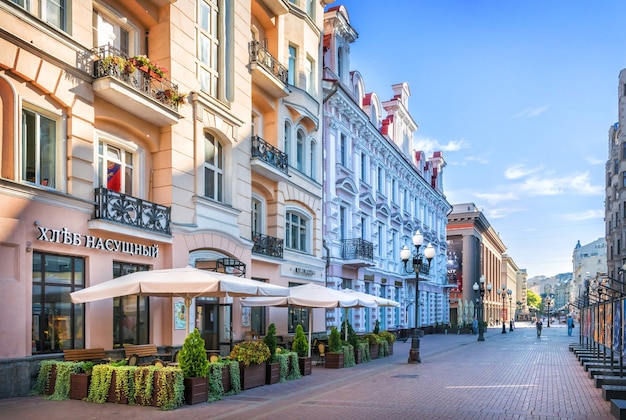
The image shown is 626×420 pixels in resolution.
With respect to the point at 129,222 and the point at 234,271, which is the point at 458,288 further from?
the point at 129,222

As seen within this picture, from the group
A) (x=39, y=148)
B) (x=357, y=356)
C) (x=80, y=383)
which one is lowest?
(x=357, y=356)

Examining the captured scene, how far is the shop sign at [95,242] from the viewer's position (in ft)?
43.6

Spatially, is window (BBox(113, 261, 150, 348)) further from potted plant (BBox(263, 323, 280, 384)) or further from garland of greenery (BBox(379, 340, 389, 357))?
garland of greenery (BBox(379, 340, 389, 357))

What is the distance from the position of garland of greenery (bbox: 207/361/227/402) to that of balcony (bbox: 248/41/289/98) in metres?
12.4

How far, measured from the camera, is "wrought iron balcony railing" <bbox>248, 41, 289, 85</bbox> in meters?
22.2

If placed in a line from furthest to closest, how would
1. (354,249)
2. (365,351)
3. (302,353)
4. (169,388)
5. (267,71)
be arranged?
(354,249) → (267,71) → (365,351) → (302,353) → (169,388)

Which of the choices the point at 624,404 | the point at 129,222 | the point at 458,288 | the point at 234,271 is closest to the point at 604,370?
the point at 624,404

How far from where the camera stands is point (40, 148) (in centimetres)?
1379

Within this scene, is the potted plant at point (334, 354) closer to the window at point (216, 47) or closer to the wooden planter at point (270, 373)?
the wooden planter at point (270, 373)

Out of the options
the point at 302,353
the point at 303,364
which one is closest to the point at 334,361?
the point at 302,353

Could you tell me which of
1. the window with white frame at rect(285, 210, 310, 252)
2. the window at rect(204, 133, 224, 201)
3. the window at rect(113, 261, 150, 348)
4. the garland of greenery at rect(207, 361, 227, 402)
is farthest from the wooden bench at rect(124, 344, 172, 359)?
the window with white frame at rect(285, 210, 310, 252)

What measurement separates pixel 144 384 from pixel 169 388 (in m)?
0.57

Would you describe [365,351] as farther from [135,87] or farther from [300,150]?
[135,87]

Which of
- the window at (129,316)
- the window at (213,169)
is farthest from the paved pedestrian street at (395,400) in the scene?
the window at (213,169)
